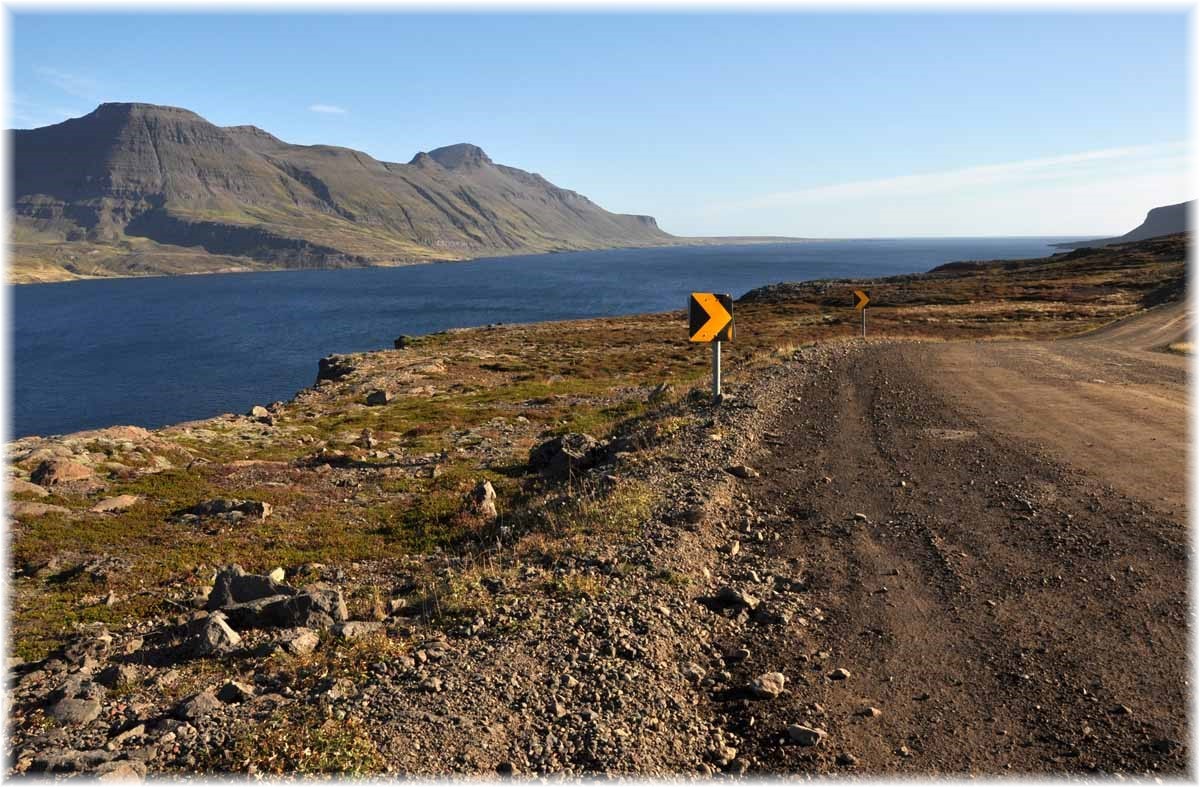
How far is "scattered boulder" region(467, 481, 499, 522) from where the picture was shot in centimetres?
1421

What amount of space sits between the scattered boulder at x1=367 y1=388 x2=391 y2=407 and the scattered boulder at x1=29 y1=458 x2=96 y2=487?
18.4 m

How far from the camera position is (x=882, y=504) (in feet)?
32.9

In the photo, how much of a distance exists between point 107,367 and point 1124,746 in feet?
302

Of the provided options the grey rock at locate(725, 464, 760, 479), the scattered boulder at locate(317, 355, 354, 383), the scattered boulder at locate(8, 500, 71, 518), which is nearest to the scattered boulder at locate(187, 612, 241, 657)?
the grey rock at locate(725, 464, 760, 479)

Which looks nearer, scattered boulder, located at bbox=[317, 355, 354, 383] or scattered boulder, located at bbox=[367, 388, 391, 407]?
scattered boulder, located at bbox=[367, 388, 391, 407]

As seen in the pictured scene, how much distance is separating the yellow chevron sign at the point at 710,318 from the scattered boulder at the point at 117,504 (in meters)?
12.7

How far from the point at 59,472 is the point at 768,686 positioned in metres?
18.4

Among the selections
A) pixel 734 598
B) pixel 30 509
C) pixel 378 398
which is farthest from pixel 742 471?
pixel 378 398

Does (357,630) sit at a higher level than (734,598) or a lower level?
lower

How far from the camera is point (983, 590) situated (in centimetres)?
714

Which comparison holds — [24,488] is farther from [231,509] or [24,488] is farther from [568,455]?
[568,455]

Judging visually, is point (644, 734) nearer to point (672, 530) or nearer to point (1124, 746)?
point (1124, 746)

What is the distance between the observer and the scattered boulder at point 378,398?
120 ft

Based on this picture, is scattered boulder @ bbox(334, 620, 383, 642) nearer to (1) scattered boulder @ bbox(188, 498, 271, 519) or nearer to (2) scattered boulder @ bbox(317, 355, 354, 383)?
(1) scattered boulder @ bbox(188, 498, 271, 519)
